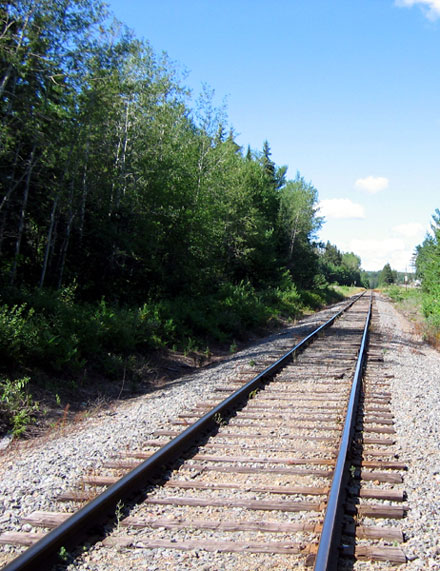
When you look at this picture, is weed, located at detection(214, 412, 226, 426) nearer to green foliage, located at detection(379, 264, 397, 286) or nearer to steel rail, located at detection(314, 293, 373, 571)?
steel rail, located at detection(314, 293, 373, 571)

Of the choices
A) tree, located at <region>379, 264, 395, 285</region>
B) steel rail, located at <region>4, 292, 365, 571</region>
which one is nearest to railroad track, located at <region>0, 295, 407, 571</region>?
steel rail, located at <region>4, 292, 365, 571</region>

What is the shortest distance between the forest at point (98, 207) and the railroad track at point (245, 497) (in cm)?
300

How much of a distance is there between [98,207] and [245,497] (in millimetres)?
12597

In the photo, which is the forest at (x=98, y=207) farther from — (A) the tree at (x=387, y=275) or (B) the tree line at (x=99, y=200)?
(A) the tree at (x=387, y=275)

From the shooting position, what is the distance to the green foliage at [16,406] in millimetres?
6129

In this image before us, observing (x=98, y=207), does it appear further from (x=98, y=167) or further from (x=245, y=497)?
(x=245, y=497)

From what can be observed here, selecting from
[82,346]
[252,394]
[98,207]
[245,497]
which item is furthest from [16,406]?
[98,207]

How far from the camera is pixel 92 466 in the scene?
4738 mm

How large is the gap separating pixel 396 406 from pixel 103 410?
14.6 feet

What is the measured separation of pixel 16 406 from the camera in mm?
6379

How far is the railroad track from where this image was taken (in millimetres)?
3172

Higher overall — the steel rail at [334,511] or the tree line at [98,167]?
the tree line at [98,167]

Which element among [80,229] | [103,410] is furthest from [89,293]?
[103,410]

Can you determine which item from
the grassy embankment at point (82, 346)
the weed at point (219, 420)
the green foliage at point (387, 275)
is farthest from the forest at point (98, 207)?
the green foliage at point (387, 275)
